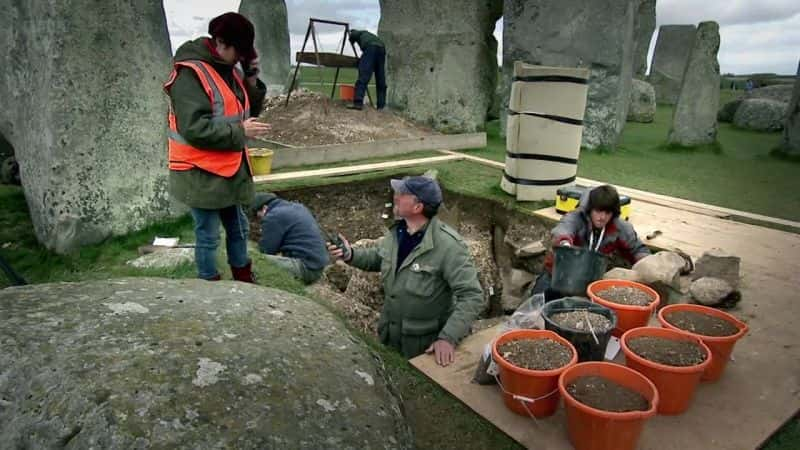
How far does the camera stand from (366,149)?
26.4 ft

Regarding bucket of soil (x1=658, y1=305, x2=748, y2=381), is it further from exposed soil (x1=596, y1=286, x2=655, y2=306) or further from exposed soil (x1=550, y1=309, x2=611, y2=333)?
exposed soil (x1=550, y1=309, x2=611, y2=333)

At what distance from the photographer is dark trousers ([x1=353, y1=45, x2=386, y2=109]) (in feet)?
32.1

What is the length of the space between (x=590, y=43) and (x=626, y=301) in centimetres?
746

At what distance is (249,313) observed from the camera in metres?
1.93

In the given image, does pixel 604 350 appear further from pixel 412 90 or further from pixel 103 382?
pixel 412 90

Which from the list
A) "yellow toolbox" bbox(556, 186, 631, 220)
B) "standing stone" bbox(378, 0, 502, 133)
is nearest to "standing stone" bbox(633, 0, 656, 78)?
"standing stone" bbox(378, 0, 502, 133)

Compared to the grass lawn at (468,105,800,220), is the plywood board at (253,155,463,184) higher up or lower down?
higher up

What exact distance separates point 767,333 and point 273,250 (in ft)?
11.0

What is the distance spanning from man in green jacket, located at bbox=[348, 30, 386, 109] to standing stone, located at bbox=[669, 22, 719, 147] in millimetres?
5267

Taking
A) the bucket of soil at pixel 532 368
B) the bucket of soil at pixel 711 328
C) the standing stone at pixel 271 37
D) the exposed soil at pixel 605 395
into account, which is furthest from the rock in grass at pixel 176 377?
the standing stone at pixel 271 37

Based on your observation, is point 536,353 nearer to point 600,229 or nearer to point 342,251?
point 342,251

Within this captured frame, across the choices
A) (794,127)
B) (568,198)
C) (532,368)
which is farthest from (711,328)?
(794,127)

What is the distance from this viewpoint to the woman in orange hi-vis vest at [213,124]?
107 inches

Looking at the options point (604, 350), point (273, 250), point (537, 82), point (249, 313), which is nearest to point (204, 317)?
point (249, 313)
